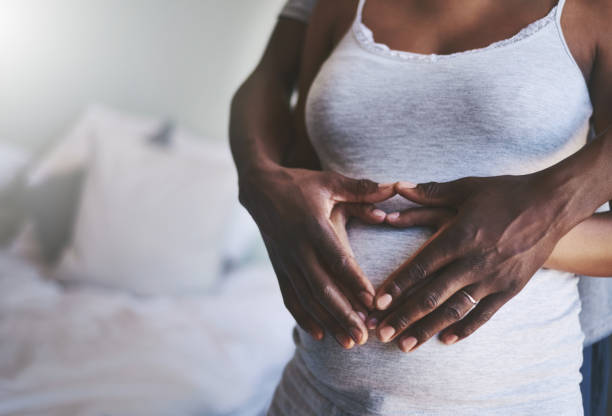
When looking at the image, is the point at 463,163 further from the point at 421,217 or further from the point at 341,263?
the point at 341,263

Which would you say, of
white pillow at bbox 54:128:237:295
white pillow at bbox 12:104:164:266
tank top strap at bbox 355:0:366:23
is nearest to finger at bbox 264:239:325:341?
tank top strap at bbox 355:0:366:23

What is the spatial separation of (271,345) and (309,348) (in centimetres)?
71

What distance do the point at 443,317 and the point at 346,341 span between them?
11 cm

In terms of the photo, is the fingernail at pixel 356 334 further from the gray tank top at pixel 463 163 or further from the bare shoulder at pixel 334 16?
the bare shoulder at pixel 334 16

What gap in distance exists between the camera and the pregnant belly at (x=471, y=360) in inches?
20.3

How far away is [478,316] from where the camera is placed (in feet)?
1.60

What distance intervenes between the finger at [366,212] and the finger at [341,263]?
6 cm

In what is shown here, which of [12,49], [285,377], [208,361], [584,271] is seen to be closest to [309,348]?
[285,377]

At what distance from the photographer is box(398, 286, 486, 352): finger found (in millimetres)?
476

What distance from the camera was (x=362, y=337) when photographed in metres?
0.50

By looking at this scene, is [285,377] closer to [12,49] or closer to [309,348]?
[309,348]

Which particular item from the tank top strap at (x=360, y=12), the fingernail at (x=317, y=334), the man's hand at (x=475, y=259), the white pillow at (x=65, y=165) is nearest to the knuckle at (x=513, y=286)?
the man's hand at (x=475, y=259)

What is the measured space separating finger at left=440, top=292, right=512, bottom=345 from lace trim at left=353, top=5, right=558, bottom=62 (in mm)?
312

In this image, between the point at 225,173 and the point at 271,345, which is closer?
the point at 271,345
